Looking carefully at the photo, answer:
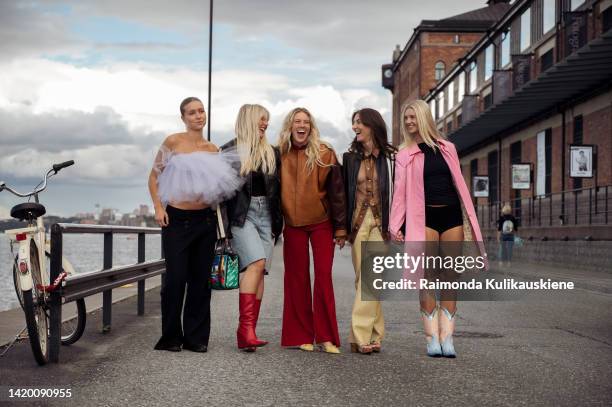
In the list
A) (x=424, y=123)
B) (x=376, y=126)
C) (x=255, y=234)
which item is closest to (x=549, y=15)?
(x=376, y=126)

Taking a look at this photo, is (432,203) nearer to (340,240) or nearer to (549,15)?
(340,240)

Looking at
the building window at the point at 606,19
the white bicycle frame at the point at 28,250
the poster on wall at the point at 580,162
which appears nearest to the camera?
the white bicycle frame at the point at 28,250

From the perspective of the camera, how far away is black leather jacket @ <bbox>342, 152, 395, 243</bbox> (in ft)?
22.6

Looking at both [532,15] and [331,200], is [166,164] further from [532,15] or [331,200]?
[532,15]

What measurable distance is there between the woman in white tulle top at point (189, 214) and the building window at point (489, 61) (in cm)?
4089

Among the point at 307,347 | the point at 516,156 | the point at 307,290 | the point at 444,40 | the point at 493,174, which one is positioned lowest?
the point at 307,347

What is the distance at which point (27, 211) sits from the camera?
638cm

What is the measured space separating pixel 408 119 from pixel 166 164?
193 centimetres

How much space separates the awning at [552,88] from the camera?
23.6m

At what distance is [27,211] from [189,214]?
4.01 ft

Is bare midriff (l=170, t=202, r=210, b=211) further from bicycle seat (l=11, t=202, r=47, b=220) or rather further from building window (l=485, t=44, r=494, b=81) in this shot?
building window (l=485, t=44, r=494, b=81)

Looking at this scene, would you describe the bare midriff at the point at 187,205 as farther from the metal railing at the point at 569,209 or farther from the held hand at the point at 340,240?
the metal railing at the point at 569,209

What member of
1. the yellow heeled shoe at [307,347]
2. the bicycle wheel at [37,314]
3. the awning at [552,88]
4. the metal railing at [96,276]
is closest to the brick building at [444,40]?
the awning at [552,88]

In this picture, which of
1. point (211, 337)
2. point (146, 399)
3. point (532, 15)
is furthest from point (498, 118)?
point (146, 399)
